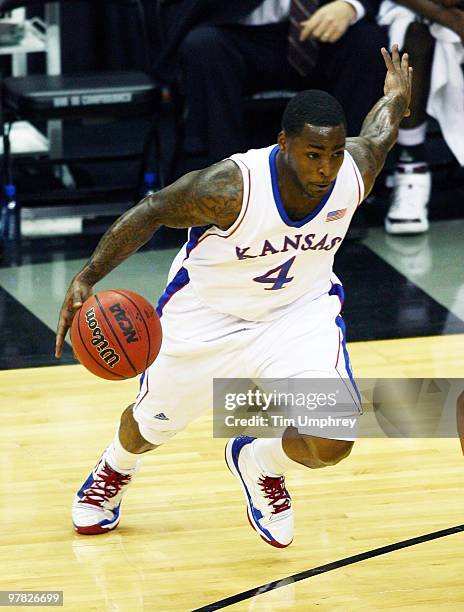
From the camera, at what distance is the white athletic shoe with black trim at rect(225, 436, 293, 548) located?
14.0ft

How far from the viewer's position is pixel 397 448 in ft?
16.8

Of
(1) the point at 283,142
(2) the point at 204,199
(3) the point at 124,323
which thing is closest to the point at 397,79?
(1) the point at 283,142

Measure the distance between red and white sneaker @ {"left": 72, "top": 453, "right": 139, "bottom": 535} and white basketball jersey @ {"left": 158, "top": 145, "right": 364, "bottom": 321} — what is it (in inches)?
25.0

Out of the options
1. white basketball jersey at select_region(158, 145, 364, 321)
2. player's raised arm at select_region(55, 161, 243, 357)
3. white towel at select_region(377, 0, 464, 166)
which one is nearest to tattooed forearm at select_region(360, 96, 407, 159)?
white basketball jersey at select_region(158, 145, 364, 321)

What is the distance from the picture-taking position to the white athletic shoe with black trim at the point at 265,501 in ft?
14.0

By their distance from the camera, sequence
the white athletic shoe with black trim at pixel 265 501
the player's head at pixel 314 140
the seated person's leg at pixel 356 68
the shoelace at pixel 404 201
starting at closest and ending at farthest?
the player's head at pixel 314 140 < the white athletic shoe with black trim at pixel 265 501 < the seated person's leg at pixel 356 68 < the shoelace at pixel 404 201

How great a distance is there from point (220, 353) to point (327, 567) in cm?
71

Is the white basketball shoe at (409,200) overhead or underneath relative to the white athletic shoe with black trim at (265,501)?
underneath

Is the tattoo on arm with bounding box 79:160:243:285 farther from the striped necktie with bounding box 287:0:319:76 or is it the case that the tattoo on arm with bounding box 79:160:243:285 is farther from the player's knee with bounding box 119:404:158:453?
the striped necktie with bounding box 287:0:319:76

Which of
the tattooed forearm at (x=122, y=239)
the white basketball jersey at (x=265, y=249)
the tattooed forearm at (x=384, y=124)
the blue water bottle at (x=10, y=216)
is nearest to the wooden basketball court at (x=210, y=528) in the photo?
the white basketball jersey at (x=265, y=249)

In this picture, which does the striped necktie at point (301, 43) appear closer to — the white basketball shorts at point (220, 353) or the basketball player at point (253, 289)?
the basketball player at point (253, 289)

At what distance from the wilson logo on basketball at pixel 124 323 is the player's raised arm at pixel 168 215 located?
91 millimetres

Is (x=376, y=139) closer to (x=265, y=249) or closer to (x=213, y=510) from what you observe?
(x=265, y=249)

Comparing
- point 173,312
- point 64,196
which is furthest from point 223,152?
point 173,312
